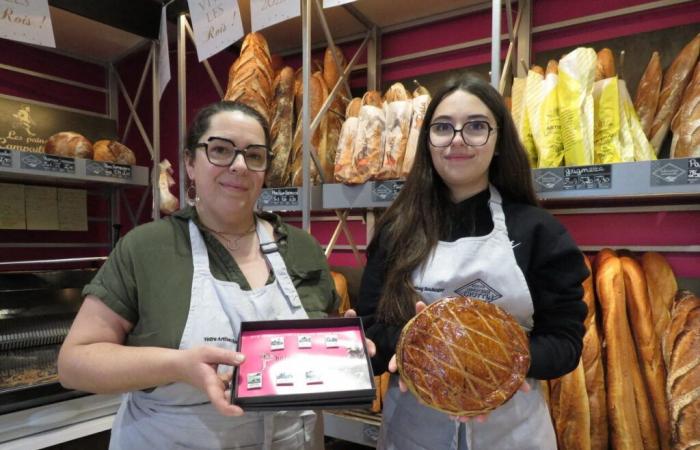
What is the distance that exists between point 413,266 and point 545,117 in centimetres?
67

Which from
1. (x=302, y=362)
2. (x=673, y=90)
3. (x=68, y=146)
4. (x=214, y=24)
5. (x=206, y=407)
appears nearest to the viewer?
(x=302, y=362)

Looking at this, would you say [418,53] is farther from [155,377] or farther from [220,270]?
[155,377]

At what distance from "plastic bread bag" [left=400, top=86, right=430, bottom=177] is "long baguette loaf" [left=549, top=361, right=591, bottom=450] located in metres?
0.87

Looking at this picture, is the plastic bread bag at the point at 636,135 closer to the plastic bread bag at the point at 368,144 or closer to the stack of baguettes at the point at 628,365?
the stack of baguettes at the point at 628,365

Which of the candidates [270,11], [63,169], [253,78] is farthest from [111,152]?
[270,11]

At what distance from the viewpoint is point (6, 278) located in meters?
2.14

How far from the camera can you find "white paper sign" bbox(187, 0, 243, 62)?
72.3 inches

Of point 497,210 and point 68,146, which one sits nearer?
point 497,210

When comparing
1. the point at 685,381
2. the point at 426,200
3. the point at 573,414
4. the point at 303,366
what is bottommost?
the point at 573,414

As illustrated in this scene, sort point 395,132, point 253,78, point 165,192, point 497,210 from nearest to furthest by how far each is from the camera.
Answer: point 497,210
point 395,132
point 253,78
point 165,192

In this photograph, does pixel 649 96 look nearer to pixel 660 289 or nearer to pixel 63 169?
pixel 660 289

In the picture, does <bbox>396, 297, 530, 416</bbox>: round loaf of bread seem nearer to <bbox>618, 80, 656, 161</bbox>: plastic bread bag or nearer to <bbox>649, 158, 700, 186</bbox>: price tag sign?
<bbox>649, 158, 700, 186</bbox>: price tag sign

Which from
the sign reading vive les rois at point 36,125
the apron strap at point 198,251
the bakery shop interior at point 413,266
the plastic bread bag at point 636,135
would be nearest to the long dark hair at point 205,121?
the bakery shop interior at point 413,266

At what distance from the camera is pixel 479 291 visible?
1.20 m
